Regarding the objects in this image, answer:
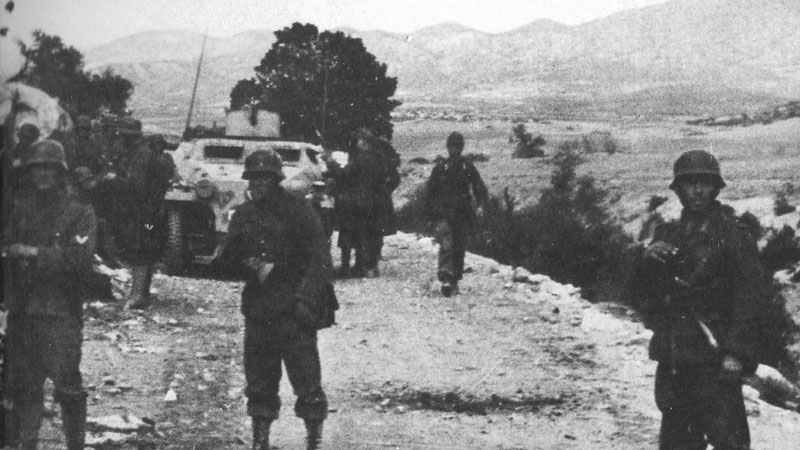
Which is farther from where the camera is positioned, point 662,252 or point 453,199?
point 453,199

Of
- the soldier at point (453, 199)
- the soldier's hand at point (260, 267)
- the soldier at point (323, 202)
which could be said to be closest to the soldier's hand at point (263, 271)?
the soldier's hand at point (260, 267)

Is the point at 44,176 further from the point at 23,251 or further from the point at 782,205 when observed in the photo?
the point at 782,205

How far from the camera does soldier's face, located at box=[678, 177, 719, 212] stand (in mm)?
5594

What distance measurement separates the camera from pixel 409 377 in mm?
9414

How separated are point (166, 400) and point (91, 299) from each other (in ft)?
13.7

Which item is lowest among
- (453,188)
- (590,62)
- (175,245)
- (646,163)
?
(175,245)

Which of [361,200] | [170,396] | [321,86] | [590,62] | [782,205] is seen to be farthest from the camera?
[590,62]

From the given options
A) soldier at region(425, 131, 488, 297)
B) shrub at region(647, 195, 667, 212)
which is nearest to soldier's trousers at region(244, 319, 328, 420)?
soldier at region(425, 131, 488, 297)

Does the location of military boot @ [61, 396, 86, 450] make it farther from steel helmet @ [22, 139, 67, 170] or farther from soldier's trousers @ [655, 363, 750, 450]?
soldier's trousers @ [655, 363, 750, 450]

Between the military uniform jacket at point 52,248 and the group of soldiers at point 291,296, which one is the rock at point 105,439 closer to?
the group of soldiers at point 291,296

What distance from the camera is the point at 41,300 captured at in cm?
577

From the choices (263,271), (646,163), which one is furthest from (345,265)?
(646,163)

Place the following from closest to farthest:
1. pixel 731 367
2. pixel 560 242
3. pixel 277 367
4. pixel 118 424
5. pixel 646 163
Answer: pixel 731 367, pixel 277 367, pixel 118 424, pixel 560 242, pixel 646 163

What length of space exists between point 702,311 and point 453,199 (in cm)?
760
